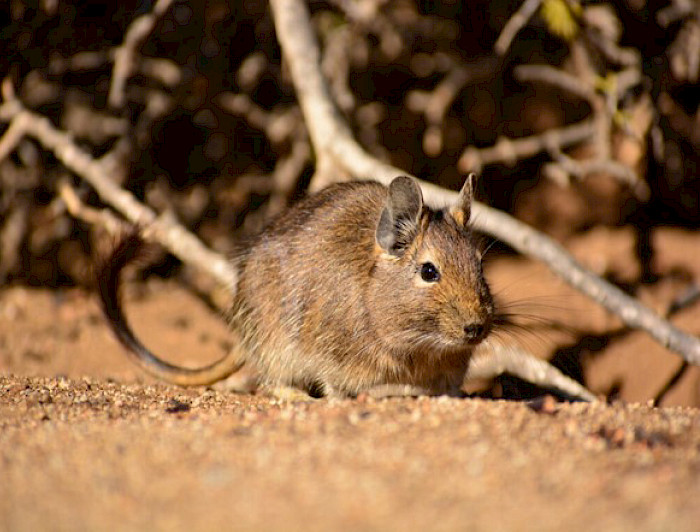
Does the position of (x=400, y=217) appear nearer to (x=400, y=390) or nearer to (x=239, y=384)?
(x=400, y=390)

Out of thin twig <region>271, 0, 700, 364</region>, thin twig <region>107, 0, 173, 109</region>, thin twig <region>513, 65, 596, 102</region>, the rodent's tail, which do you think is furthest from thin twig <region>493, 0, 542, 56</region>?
the rodent's tail

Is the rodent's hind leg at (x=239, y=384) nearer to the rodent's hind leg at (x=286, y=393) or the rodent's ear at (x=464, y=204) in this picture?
the rodent's hind leg at (x=286, y=393)

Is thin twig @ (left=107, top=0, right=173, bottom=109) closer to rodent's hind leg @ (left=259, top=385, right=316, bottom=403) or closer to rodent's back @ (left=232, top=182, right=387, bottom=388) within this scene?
rodent's back @ (left=232, top=182, right=387, bottom=388)

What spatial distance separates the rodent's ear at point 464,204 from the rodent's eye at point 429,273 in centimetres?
45

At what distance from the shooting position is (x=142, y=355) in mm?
5316

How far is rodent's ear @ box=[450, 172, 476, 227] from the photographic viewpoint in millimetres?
4813

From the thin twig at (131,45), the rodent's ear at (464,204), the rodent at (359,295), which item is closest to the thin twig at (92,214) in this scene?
the thin twig at (131,45)

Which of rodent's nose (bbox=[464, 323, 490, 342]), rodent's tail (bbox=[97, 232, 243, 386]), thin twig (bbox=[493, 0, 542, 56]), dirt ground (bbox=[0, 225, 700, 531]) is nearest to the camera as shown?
dirt ground (bbox=[0, 225, 700, 531])

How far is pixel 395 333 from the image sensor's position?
4504 millimetres

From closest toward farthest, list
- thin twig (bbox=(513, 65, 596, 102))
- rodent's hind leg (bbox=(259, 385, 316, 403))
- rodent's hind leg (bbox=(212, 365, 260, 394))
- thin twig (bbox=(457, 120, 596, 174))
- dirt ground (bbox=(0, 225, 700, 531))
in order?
dirt ground (bbox=(0, 225, 700, 531)) → rodent's hind leg (bbox=(259, 385, 316, 403)) → rodent's hind leg (bbox=(212, 365, 260, 394)) → thin twig (bbox=(513, 65, 596, 102)) → thin twig (bbox=(457, 120, 596, 174))

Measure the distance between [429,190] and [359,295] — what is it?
1.64 meters

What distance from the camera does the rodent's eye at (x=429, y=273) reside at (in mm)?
4484

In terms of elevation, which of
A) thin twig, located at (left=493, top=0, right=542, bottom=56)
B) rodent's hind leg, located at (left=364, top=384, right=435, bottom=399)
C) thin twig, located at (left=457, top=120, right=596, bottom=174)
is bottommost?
rodent's hind leg, located at (left=364, top=384, right=435, bottom=399)

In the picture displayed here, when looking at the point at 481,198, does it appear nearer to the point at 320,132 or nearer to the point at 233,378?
the point at 320,132
